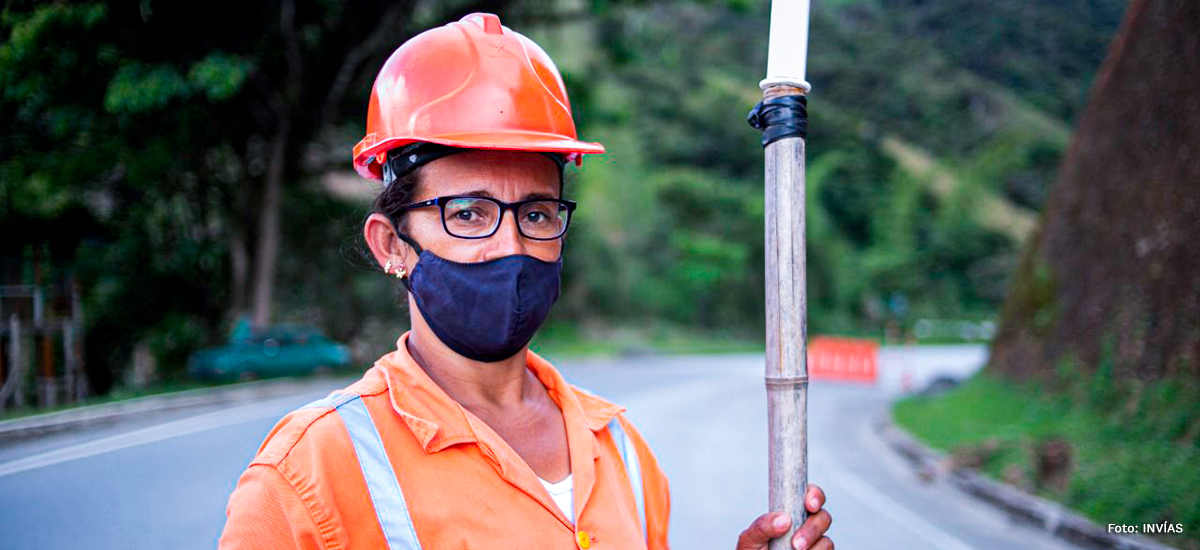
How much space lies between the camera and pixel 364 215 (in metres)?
2.14

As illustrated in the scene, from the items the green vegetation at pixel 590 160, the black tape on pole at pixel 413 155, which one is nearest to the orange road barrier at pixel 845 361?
the green vegetation at pixel 590 160

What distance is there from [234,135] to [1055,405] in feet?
43.9

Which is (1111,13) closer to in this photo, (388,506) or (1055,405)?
(1055,405)

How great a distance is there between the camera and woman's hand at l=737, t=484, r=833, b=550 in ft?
5.75

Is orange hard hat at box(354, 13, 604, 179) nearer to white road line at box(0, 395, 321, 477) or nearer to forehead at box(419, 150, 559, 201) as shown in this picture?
forehead at box(419, 150, 559, 201)

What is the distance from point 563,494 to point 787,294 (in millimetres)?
626

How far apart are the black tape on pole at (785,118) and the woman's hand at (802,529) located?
72 cm

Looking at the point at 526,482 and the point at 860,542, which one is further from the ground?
the point at 526,482

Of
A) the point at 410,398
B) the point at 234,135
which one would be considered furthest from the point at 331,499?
the point at 234,135

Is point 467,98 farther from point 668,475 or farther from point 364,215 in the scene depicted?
point 668,475

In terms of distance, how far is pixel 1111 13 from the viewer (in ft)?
29.7

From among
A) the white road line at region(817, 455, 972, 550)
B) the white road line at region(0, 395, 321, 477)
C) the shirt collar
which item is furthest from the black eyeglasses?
the white road line at region(817, 455, 972, 550)

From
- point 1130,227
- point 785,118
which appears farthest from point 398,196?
point 1130,227

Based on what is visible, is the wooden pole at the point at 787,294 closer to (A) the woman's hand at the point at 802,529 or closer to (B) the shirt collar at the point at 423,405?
(A) the woman's hand at the point at 802,529
